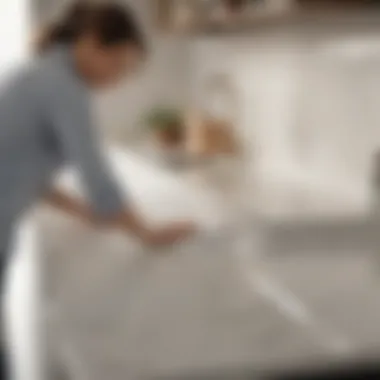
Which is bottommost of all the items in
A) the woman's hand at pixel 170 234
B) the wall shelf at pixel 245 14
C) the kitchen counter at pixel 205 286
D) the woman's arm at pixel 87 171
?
the kitchen counter at pixel 205 286

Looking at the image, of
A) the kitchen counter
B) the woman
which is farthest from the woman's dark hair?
the kitchen counter

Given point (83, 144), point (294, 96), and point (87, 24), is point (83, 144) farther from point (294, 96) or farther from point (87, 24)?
point (294, 96)

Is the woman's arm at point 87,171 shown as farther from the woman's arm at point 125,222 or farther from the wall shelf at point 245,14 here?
the wall shelf at point 245,14

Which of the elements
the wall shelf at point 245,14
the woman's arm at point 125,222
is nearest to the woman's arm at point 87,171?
the woman's arm at point 125,222

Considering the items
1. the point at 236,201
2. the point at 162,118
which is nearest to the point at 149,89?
the point at 162,118

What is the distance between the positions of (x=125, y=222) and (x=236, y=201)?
4.2 inches

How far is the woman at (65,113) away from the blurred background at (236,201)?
0.02m

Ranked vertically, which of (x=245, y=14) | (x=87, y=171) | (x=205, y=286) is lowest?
(x=205, y=286)

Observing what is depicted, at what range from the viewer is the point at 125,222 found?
679 millimetres

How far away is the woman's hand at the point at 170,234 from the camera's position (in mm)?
687

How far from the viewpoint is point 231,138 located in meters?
0.71

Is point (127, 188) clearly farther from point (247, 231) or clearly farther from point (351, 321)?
point (351, 321)

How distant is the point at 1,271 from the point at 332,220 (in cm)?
30

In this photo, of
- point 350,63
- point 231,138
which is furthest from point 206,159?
point 350,63
